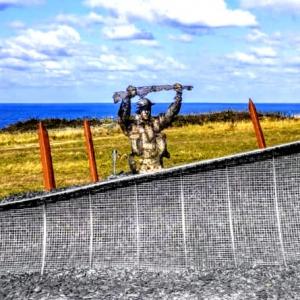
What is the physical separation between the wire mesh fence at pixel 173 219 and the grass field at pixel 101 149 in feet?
19.5

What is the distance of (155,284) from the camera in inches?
464

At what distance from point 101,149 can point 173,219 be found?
2790 centimetres

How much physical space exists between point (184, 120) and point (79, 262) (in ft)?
207

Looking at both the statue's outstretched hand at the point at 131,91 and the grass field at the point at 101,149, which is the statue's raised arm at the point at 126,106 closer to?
the statue's outstretched hand at the point at 131,91

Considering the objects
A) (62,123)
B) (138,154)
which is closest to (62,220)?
(138,154)

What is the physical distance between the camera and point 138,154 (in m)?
17.1

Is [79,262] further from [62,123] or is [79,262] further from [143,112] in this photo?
[62,123]

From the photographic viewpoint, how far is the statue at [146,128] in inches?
648

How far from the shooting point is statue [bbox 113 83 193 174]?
54.0 ft

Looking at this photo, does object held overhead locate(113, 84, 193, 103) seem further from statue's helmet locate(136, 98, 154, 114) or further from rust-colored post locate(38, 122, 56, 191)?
rust-colored post locate(38, 122, 56, 191)

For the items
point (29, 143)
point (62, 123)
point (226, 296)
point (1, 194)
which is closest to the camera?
point (226, 296)

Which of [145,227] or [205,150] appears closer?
[145,227]

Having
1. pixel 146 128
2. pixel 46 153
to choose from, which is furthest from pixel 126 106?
pixel 46 153

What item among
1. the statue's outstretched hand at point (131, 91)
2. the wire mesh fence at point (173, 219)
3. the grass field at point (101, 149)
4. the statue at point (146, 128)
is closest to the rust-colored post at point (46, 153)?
the grass field at point (101, 149)
